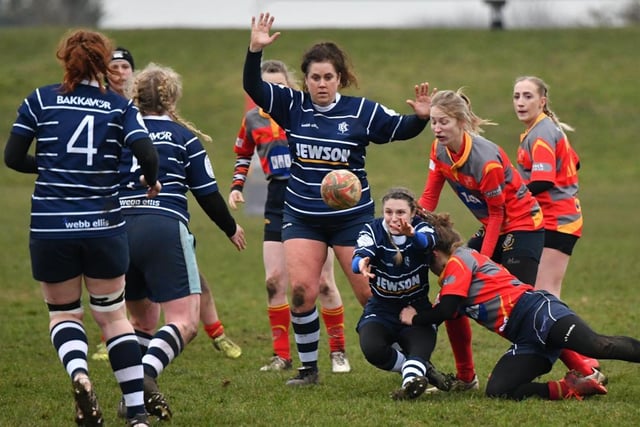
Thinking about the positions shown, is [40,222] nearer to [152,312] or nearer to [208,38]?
[152,312]

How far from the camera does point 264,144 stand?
28.5ft

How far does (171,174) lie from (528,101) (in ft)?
9.16

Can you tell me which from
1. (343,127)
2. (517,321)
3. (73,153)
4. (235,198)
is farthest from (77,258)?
(235,198)

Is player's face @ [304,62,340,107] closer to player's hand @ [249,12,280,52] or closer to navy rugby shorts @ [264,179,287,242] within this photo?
player's hand @ [249,12,280,52]

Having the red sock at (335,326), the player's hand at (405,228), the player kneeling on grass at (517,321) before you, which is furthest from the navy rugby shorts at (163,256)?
the red sock at (335,326)

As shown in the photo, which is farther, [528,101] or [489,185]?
[528,101]

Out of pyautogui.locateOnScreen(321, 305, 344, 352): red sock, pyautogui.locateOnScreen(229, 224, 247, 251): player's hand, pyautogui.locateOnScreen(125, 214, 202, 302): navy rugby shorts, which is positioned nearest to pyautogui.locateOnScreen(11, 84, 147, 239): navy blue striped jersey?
pyautogui.locateOnScreen(125, 214, 202, 302): navy rugby shorts

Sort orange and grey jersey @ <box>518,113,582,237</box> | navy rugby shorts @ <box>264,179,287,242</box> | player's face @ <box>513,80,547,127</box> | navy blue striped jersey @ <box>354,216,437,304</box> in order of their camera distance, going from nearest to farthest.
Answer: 1. navy blue striped jersey @ <box>354,216,437,304</box>
2. orange and grey jersey @ <box>518,113,582,237</box>
3. player's face @ <box>513,80,547,127</box>
4. navy rugby shorts @ <box>264,179,287,242</box>

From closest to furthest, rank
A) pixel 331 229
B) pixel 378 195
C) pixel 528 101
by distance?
pixel 331 229 < pixel 528 101 < pixel 378 195

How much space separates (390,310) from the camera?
710cm

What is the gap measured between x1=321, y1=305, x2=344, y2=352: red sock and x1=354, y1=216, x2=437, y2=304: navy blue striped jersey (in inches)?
52.5

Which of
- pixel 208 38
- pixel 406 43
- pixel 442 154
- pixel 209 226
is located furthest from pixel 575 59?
pixel 442 154

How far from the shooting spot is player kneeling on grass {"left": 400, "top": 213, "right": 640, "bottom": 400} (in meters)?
6.54

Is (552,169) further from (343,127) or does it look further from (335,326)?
(335,326)
